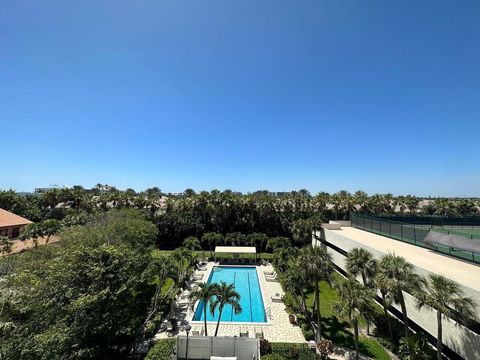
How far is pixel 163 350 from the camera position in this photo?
1609 cm

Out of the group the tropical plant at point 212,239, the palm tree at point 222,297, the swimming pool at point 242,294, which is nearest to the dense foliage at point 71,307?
the palm tree at point 222,297

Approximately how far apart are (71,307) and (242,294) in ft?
62.7

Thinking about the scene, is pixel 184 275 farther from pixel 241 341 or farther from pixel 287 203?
pixel 287 203

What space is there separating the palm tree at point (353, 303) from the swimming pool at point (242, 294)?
840 cm

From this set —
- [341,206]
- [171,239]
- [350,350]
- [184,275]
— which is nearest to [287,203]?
[341,206]

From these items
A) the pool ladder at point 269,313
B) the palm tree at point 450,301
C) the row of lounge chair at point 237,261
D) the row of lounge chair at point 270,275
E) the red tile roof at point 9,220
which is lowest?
the pool ladder at point 269,313

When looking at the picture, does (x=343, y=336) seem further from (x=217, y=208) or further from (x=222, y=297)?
(x=217, y=208)

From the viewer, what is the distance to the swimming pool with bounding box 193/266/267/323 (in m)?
23.8

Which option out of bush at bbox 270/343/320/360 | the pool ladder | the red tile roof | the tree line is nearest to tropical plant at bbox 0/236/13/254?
the tree line

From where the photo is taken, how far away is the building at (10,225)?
124 feet

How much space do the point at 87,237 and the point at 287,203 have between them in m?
37.1

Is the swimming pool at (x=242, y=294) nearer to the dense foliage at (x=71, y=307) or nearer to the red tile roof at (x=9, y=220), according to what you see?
the dense foliage at (x=71, y=307)

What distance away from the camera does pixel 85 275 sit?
15.6 metres

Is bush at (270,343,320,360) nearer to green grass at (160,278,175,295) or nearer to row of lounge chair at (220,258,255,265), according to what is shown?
green grass at (160,278,175,295)
